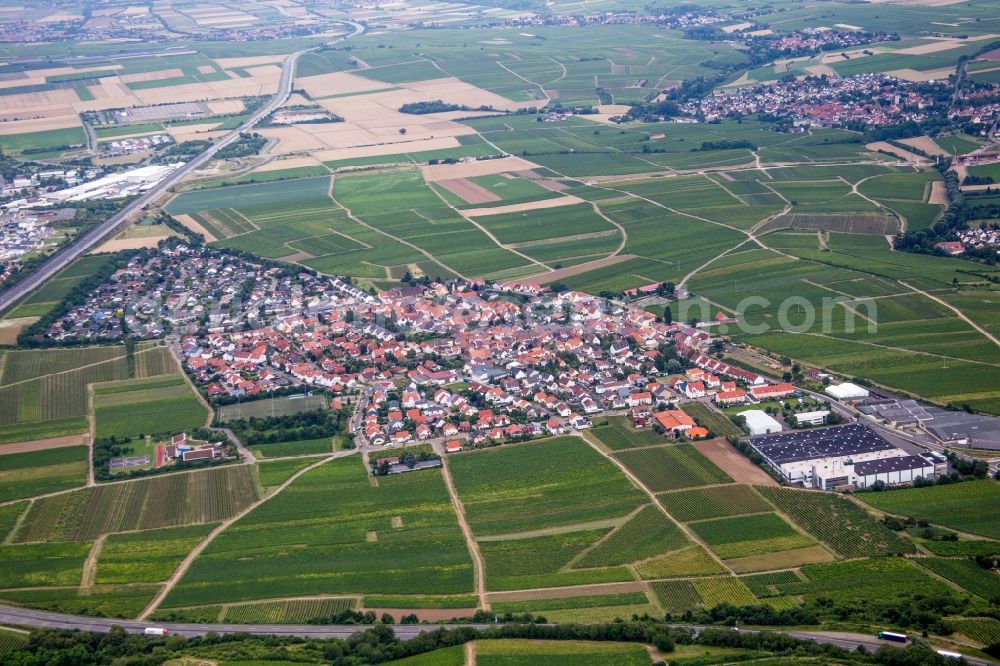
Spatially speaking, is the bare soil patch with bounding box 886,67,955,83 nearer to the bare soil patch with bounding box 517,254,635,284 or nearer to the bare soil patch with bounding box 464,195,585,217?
the bare soil patch with bounding box 464,195,585,217

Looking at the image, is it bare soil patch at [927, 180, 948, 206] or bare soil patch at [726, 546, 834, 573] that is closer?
bare soil patch at [726, 546, 834, 573]

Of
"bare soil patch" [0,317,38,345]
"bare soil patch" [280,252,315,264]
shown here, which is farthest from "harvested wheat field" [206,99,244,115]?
"bare soil patch" [0,317,38,345]

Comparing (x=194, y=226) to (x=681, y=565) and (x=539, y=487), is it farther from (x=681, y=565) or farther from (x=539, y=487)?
(x=681, y=565)

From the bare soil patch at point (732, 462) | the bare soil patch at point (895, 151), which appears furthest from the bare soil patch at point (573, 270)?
the bare soil patch at point (895, 151)

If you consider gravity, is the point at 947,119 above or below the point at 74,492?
above

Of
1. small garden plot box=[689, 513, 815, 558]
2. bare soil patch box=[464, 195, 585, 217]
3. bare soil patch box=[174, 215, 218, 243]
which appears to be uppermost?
bare soil patch box=[464, 195, 585, 217]

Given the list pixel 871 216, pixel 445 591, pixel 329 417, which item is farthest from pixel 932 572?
pixel 871 216

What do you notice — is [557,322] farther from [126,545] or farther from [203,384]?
[126,545]
